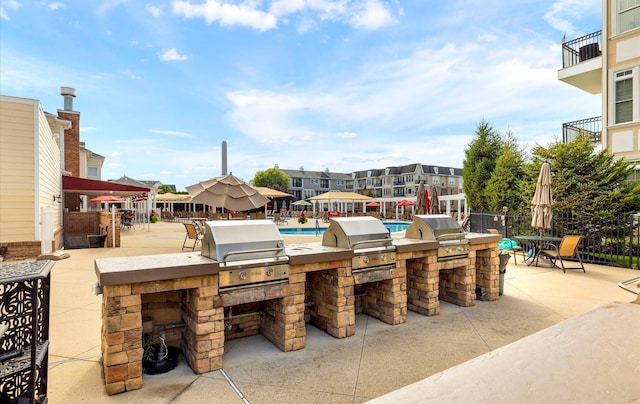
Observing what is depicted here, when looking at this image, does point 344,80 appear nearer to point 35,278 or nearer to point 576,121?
point 576,121

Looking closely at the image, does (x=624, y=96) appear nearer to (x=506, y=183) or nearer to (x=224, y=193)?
(x=506, y=183)

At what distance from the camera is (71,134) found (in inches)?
700

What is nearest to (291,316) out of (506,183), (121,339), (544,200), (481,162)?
(121,339)

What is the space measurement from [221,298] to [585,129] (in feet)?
52.1

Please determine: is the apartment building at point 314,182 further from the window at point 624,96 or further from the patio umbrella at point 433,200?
the window at point 624,96

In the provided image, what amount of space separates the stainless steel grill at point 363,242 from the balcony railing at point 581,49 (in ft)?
46.0

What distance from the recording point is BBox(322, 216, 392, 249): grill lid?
404 cm

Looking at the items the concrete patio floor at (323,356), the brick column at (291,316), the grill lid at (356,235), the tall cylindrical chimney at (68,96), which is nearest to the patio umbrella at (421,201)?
the concrete patio floor at (323,356)

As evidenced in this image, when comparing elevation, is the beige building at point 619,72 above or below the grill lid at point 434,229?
above

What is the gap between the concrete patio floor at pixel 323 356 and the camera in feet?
9.27

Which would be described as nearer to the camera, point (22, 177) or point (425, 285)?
point (425, 285)

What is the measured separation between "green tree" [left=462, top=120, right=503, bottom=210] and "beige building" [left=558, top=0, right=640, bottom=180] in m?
4.41

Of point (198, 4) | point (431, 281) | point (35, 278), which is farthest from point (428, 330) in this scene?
point (198, 4)

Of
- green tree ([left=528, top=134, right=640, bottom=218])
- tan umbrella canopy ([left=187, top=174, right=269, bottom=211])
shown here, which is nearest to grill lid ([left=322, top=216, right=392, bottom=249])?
tan umbrella canopy ([left=187, top=174, right=269, bottom=211])
